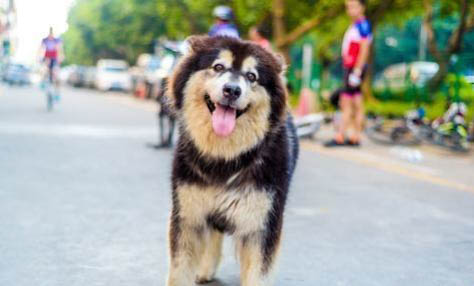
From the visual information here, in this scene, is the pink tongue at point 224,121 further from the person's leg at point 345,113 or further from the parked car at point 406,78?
the parked car at point 406,78

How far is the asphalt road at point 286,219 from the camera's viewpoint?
4.52 metres

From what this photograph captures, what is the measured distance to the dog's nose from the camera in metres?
3.59

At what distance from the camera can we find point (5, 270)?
4.34m

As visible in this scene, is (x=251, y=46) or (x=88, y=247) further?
(x=88, y=247)

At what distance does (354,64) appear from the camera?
38.3 feet

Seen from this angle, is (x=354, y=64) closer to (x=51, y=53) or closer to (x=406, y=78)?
(x=406, y=78)

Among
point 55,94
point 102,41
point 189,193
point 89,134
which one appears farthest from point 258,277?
point 102,41

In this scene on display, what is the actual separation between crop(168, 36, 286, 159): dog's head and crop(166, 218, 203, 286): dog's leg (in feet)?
1.29

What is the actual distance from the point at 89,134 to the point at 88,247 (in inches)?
328

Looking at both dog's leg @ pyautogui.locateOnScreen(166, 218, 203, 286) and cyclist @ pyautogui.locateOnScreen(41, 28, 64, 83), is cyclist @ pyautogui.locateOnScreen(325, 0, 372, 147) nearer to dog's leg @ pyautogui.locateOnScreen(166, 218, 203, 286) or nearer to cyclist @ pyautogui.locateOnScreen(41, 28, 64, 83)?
dog's leg @ pyautogui.locateOnScreen(166, 218, 203, 286)

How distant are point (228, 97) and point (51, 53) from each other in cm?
1631

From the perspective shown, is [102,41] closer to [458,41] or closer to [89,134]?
[458,41]

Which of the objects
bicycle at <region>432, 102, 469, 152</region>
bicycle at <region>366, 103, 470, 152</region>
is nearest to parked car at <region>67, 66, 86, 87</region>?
bicycle at <region>366, 103, 470, 152</region>

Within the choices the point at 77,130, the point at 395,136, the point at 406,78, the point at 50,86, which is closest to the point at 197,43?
the point at 395,136
